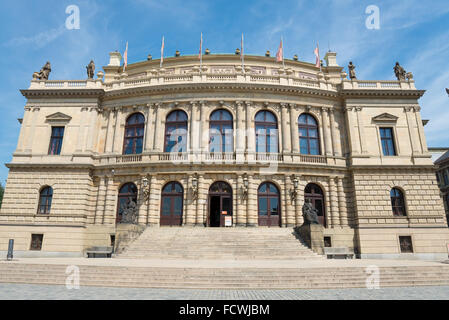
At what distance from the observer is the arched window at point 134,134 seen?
27453 millimetres

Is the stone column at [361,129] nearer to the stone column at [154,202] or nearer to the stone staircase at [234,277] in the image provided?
the stone staircase at [234,277]

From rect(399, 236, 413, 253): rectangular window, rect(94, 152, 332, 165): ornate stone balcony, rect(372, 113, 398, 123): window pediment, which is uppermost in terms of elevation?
rect(372, 113, 398, 123): window pediment

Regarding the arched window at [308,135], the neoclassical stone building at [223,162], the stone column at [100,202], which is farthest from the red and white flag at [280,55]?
the stone column at [100,202]

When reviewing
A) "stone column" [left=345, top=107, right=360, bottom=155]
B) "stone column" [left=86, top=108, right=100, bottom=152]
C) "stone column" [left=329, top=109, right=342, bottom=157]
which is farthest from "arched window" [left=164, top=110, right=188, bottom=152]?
"stone column" [left=345, top=107, right=360, bottom=155]

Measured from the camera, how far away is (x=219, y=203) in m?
25.0

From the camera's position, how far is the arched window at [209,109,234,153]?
26.2 m

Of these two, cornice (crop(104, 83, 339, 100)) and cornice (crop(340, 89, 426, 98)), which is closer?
cornice (crop(104, 83, 339, 100))

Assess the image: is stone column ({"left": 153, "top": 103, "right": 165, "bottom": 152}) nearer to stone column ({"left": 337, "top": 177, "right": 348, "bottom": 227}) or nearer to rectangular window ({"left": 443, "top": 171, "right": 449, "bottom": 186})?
stone column ({"left": 337, "top": 177, "right": 348, "bottom": 227})

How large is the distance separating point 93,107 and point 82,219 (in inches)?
432

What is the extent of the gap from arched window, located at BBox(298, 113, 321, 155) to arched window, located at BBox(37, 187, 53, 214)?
943 inches

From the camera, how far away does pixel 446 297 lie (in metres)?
9.38

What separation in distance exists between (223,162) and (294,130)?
760 cm
